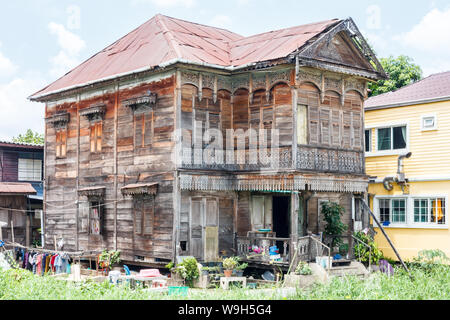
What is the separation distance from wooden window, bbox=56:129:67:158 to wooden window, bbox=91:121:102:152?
222 centimetres

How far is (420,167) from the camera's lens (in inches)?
1033

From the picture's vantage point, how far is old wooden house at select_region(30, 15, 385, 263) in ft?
71.6

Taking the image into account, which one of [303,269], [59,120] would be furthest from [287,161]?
[59,120]

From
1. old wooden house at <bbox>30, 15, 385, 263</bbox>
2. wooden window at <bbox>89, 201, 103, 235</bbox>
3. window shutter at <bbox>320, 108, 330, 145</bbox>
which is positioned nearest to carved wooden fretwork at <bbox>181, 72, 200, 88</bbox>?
old wooden house at <bbox>30, 15, 385, 263</bbox>

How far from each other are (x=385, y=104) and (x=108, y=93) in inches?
456

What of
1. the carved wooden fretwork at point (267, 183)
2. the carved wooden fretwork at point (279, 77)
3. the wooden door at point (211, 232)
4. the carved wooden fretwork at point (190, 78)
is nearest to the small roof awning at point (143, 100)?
Answer: the carved wooden fretwork at point (190, 78)

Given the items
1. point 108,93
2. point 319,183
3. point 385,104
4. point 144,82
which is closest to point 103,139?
point 108,93

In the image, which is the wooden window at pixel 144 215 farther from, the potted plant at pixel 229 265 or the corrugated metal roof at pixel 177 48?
the corrugated metal roof at pixel 177 48

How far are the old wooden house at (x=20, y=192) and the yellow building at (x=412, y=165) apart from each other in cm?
1506

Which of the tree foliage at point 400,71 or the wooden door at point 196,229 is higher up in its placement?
the tree foliage at point 400,71

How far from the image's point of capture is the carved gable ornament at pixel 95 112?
25.3 meters

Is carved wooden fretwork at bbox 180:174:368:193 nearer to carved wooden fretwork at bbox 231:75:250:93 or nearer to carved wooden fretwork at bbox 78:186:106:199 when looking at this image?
carved wooden fretwork at bbox 231:75:250:93

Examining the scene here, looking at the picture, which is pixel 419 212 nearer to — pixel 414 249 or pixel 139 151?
pixel 414 249

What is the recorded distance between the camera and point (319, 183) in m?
21.8
